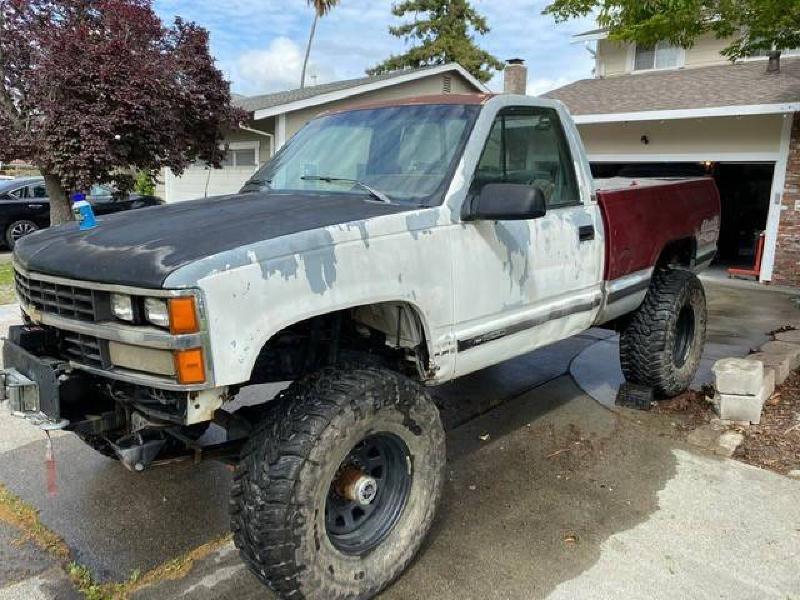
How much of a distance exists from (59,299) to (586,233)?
286 centimetres

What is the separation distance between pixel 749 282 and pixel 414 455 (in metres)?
11.1

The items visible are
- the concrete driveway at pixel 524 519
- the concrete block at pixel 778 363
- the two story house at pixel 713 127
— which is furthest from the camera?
the two story house at pixel 713 127

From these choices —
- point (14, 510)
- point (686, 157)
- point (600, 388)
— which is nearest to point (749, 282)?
point (686, 157)

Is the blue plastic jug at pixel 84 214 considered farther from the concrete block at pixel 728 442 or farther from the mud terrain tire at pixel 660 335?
the concrete block at pixel 728 442

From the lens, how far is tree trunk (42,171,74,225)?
471 inches

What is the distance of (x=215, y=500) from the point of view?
3.78m

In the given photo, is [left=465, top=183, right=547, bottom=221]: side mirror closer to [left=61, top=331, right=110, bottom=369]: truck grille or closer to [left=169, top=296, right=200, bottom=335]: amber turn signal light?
[left=169, top=296, right=200, bottom=335]: amber turn signal light

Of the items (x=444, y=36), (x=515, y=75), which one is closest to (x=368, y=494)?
(x=515, y=75)

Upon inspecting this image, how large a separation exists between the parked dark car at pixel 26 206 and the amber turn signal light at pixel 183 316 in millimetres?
13300

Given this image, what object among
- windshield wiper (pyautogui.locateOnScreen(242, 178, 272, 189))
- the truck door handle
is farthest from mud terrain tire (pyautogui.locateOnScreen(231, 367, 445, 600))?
the truck door handle

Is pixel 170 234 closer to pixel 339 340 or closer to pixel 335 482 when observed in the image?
pixel 339 340

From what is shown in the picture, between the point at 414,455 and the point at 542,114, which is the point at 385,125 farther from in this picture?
the point at 414,455

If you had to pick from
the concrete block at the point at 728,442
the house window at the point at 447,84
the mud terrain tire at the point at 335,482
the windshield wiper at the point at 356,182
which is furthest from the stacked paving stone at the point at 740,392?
the house window at the point at 447,84

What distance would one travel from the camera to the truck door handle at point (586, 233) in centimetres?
397
